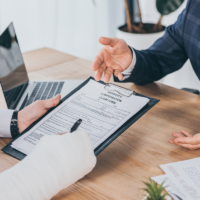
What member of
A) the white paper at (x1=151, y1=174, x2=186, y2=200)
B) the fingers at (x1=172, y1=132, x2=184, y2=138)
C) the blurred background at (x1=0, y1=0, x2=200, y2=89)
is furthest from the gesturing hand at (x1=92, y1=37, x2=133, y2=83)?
the blurred background at (x1=0, y1=0, x2=200, y2=89)

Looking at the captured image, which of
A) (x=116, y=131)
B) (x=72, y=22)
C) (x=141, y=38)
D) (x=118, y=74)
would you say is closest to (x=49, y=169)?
(x=116, y=131)

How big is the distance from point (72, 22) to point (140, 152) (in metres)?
2.09

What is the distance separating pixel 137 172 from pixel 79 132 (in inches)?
6.6

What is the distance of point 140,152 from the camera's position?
62 centimetres

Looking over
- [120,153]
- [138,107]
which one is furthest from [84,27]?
[120,153]

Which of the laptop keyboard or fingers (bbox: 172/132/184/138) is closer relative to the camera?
fingers (bbox: 172/132/184/138)

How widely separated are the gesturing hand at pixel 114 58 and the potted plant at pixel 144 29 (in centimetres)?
103

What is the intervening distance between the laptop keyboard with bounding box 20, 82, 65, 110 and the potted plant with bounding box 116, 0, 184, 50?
1.10 metres

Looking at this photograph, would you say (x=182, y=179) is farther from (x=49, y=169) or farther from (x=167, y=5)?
(x=167, y=5)

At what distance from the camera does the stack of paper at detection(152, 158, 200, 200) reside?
491mm

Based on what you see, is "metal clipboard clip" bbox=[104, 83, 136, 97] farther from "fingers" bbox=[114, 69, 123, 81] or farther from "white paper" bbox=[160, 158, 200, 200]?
"white paper" bbox=[160, 158, 200, 200]

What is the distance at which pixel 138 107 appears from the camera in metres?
0.76

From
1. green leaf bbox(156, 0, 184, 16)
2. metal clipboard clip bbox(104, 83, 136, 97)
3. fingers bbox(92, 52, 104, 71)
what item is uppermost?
green leaf bbox(156, 0, 184, 16)

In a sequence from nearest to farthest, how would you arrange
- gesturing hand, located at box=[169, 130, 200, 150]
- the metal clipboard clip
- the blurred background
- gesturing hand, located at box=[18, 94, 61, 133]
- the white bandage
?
1. the white bandage
2. gesturing hand, located at box=[169, 130, 200, 150]
3. gesturing hand, located at box=[18, 94, 61, 133]
4. the metal clipboard clip
5. the blurred background
